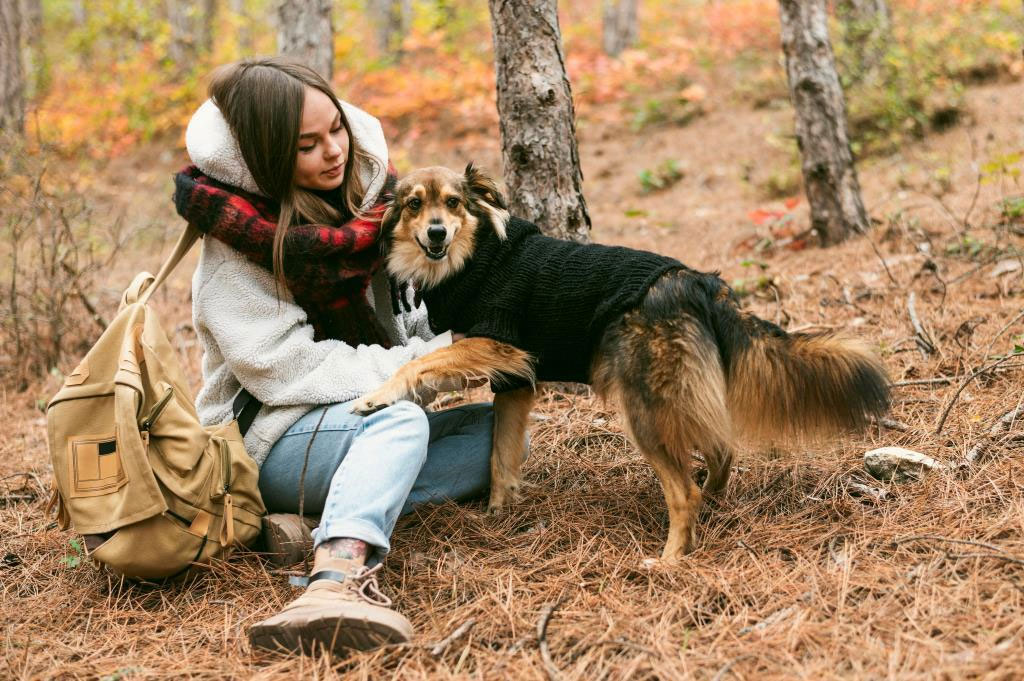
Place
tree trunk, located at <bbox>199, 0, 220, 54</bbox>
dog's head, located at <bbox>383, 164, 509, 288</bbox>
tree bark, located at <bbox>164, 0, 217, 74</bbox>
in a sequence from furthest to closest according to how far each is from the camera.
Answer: tree trunk, located at <bbox>199, 0, 220, 54</bbox> → tree bark, located at <bbox>164, 0, 217, 74</bbox> → dog's head, located at <bbox>383, 164, 509, 288</bbox>

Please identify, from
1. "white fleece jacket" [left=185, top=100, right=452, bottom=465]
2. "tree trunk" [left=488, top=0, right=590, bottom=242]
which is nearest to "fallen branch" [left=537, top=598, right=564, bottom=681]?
"white fleece jacket" [left=185, top=100, right=452, bottom=465]


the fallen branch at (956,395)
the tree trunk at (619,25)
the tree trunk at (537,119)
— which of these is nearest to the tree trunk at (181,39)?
the tree trunk at (619,25)

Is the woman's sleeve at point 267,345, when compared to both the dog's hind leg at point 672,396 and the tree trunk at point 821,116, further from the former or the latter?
the tree trunk at point 821,116

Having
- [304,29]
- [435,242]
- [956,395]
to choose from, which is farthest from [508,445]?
[304,29]

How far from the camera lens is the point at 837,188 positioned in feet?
18.7

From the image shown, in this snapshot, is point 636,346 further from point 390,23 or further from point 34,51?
point 34,51

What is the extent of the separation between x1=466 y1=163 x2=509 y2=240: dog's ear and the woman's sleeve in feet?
2.85

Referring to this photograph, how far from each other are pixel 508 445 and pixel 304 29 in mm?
5435

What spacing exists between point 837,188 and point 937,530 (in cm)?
378

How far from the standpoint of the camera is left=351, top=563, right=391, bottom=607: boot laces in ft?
7.65

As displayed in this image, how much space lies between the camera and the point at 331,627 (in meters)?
2.18

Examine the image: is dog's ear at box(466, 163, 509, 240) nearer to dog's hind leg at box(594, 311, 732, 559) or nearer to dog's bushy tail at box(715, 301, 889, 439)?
dog's hind leg at box(594, 311, 732, 559)

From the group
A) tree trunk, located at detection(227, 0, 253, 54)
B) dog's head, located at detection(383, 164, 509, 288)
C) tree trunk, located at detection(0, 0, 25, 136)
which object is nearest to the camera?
dog's head, located at detection(383, 164, 509, 288)

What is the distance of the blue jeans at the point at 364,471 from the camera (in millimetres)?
2527
